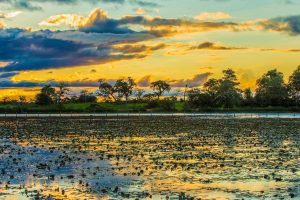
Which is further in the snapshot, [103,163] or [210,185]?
[103,163]

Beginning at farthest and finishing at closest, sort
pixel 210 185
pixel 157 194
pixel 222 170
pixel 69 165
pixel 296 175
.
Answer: pixel 69 165
pixel 222 170
pixel 296 175
pixel 210 185
pixel 157 194

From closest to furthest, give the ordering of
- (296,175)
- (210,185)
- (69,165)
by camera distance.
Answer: (210,185)
(296,175)
(69,165)

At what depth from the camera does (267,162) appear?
36938 millimetres

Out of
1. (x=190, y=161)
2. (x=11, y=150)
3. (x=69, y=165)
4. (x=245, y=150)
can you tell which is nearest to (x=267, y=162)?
(x=190, y=161)

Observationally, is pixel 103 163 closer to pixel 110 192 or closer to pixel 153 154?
pixel 153 154

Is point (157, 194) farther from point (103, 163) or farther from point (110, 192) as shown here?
point (103, 163)

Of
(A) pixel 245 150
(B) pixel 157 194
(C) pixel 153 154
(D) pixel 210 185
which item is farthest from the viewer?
(A) pixel 245 150

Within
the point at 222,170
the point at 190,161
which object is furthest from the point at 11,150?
the point at 222,170

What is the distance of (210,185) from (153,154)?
15.4 meters

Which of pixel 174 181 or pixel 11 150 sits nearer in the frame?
pixel 174 181

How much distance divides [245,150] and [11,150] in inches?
836

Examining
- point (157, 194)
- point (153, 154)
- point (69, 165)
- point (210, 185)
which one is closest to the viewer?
point (157, 194)

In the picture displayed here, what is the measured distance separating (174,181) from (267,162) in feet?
36.4

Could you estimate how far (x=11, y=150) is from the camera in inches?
1885
